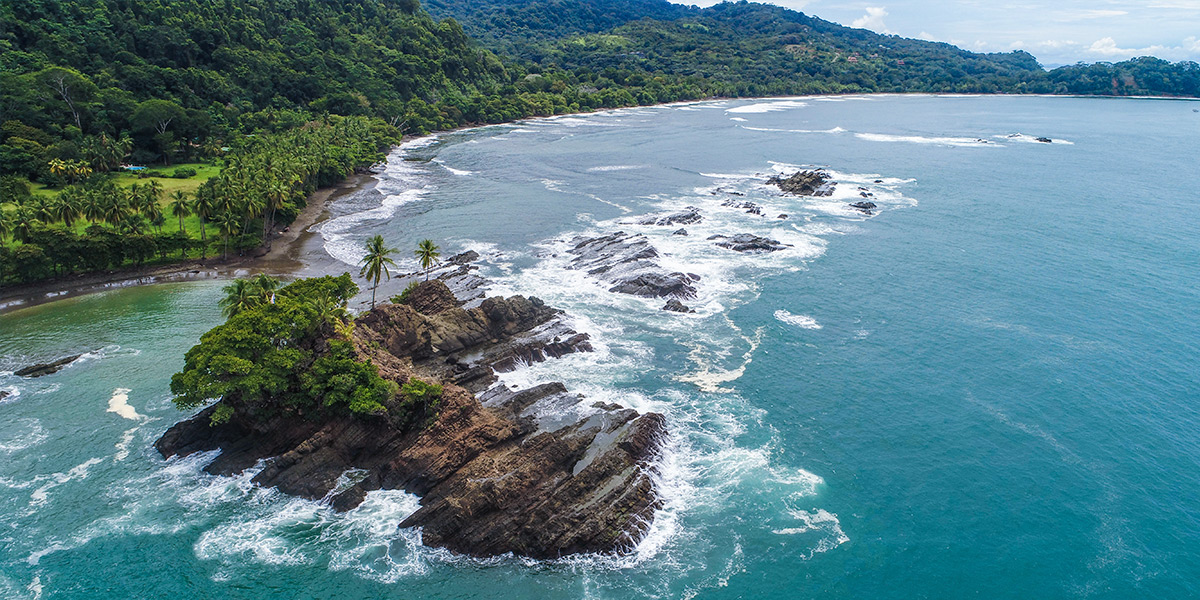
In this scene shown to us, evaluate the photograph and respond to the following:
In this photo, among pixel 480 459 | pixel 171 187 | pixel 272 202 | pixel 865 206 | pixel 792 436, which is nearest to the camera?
pixel 480 459

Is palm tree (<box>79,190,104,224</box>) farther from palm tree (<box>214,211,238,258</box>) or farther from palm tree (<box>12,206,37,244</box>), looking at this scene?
palm tree (<box>214,211,238,258</box>)

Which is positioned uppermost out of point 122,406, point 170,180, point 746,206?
point 170,180

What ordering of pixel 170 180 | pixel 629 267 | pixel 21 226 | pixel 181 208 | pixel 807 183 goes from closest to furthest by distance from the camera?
pixel 21 226
pixel 629 267
pixel 181 208
pixel 170 180
pixel 807 183

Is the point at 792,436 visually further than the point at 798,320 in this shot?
No

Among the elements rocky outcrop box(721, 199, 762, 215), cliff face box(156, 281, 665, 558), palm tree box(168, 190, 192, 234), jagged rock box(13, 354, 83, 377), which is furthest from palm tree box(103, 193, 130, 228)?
rocky outcrop box(721, 199, 762, 215)

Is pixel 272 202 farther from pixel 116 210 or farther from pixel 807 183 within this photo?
pixel 807 183

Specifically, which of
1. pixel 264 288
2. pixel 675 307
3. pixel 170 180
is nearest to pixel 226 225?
pixel 264 288

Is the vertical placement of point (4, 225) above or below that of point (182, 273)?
above
